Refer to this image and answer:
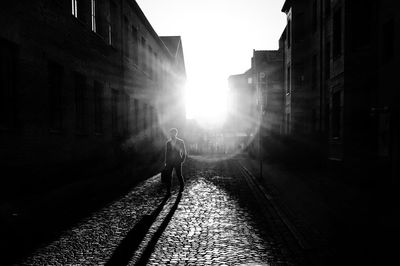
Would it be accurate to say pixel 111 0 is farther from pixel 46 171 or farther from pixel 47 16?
pixel 46 171

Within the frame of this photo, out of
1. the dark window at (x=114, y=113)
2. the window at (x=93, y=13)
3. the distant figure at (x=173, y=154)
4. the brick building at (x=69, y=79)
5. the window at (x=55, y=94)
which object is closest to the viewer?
the brick building at (x=69, y=79)

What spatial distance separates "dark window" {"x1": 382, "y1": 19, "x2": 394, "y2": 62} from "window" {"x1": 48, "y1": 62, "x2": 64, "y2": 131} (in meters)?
11.0

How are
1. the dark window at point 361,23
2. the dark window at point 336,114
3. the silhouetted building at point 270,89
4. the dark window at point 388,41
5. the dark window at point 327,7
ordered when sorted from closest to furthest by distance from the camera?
the dark window at point 388,41
the dark window at point 361,23
the dark window at point 336,114
the dark window at point 327,7
the silhouetted building at point 270,89

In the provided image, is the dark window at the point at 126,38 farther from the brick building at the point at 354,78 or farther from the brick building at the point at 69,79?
the brick building at the point at 354,78

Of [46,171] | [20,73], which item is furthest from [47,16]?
[46,171]

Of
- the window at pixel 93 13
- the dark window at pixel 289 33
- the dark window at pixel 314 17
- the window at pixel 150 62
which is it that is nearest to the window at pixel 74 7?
the window at pixel 93 13

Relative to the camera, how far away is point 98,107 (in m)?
17.5

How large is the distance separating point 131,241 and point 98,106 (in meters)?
12.1

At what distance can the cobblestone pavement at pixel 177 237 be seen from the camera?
5.31 meters

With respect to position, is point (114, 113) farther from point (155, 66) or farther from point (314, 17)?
point (155, 66)

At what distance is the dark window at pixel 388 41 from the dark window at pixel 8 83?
11.8m

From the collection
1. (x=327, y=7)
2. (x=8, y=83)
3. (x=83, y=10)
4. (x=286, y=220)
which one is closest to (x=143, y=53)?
(x=327, y=7)

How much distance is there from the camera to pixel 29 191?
10.3 metres

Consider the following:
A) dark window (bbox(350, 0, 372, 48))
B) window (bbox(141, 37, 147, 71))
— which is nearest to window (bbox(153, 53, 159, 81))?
window (bbox(141, 37, 147, 71))
